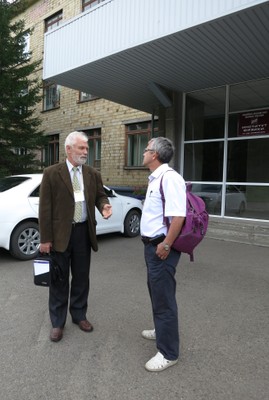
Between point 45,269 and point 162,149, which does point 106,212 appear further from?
point 162,149

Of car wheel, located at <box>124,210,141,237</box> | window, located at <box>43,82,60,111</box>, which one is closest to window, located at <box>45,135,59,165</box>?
window, located at <box>43,82,60,111</box>

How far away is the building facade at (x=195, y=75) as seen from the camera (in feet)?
20.2

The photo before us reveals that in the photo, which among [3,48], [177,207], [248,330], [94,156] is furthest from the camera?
A: [94,156]

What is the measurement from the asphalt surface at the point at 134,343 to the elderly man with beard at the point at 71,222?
0.27 meters

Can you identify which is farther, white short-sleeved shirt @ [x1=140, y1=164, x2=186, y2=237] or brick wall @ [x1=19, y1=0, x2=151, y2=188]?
brick wall @ [x1=19, y1=0, x2=151, y2=188]

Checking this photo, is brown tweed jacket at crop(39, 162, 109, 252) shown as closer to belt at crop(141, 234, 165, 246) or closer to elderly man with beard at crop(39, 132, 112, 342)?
elderly man with beard at crop(39, 132, 112, 342)

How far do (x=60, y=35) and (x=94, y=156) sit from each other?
852 centimetres

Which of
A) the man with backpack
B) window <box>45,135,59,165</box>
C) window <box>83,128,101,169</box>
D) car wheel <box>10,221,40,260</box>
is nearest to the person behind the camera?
the man with backpack

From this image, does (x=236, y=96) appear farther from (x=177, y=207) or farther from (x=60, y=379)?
(x=60, y=379)

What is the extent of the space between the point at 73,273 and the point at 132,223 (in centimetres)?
489

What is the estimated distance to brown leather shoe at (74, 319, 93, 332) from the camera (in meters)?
3.46

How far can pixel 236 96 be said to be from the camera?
29.7 ft

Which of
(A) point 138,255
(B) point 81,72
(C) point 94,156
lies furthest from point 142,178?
(A) point 138,255

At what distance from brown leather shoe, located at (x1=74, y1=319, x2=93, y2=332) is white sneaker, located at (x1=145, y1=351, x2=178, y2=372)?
0.87m
